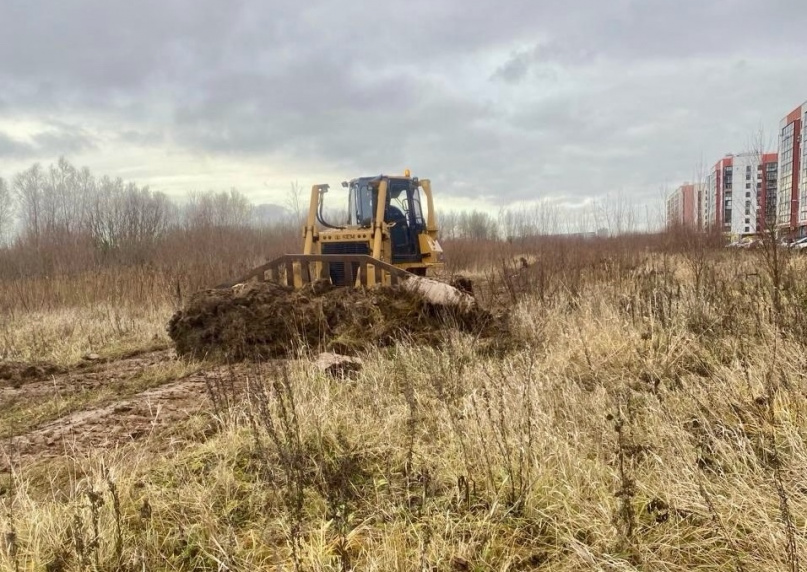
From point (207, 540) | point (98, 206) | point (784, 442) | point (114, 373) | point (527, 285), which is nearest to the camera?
point (207, 540)

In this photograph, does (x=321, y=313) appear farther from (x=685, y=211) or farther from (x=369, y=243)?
(x=685, y=211)

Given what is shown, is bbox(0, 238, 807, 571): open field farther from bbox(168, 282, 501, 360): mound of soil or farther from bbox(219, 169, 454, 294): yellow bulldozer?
bbox(219, 169, 454, 294): yellow bulldozer

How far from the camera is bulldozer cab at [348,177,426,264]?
32.5 feet

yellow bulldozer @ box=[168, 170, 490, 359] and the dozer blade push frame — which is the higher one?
the dozer blade push frame

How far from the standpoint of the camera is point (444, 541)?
2.29 m

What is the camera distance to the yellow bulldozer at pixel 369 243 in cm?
798

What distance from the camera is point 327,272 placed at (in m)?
8.54

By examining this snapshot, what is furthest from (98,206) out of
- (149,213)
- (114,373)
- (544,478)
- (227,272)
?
(544,478)

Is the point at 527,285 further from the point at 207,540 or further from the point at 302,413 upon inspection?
the point at 207,540

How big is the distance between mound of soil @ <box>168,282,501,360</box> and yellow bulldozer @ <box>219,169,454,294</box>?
0.43m

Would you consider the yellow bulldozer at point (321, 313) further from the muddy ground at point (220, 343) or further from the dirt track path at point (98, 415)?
the dirt track path at point (98, 415)

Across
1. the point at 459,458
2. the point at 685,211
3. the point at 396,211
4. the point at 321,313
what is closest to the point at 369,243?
the point at 396,211

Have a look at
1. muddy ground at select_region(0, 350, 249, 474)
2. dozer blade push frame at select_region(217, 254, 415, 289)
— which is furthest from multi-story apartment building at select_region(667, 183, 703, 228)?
muddy ground at select_region(0, 350, 249, 474)

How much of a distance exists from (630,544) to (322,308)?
5.20m
